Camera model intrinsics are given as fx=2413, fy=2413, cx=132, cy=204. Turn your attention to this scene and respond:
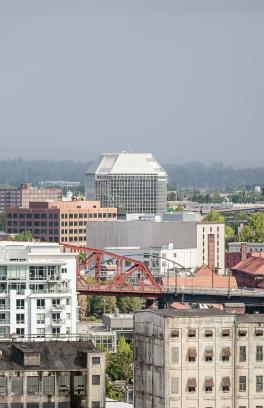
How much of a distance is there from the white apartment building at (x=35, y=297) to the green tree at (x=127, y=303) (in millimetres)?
63473

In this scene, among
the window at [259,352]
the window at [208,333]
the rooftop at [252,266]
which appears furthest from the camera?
the rooftop at [252,266]

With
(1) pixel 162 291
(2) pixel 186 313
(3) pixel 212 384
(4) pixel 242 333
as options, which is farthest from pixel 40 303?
(1) pixel 162 291

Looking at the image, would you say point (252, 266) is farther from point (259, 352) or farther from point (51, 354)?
point (51, 354)

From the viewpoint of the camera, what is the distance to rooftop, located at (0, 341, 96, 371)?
227 feet

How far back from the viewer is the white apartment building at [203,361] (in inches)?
2736

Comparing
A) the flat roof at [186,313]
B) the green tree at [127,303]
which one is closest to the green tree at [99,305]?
the green tree at [127,303]

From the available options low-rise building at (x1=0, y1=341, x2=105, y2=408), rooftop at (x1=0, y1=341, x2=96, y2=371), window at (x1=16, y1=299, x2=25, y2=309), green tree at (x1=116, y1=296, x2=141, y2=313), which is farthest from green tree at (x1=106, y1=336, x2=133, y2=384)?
low-rise building at (x1=0, y1=341, x2=105, y2=408)

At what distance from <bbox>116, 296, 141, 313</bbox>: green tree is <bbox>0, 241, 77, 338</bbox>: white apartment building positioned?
63.5 meters

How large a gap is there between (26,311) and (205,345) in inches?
1325

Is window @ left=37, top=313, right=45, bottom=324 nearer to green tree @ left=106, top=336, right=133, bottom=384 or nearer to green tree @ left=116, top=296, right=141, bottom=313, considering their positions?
green tree @ left=106, top=336, right=133, bottom=384

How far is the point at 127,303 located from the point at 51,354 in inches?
3974

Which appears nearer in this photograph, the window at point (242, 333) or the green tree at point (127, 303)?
the window at point (242, 333)

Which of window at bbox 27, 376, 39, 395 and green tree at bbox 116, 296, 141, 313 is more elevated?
window at bbox 27, 376, 39, 395

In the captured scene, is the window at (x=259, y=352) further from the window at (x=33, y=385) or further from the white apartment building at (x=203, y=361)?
the window at (x=33, y=385)
